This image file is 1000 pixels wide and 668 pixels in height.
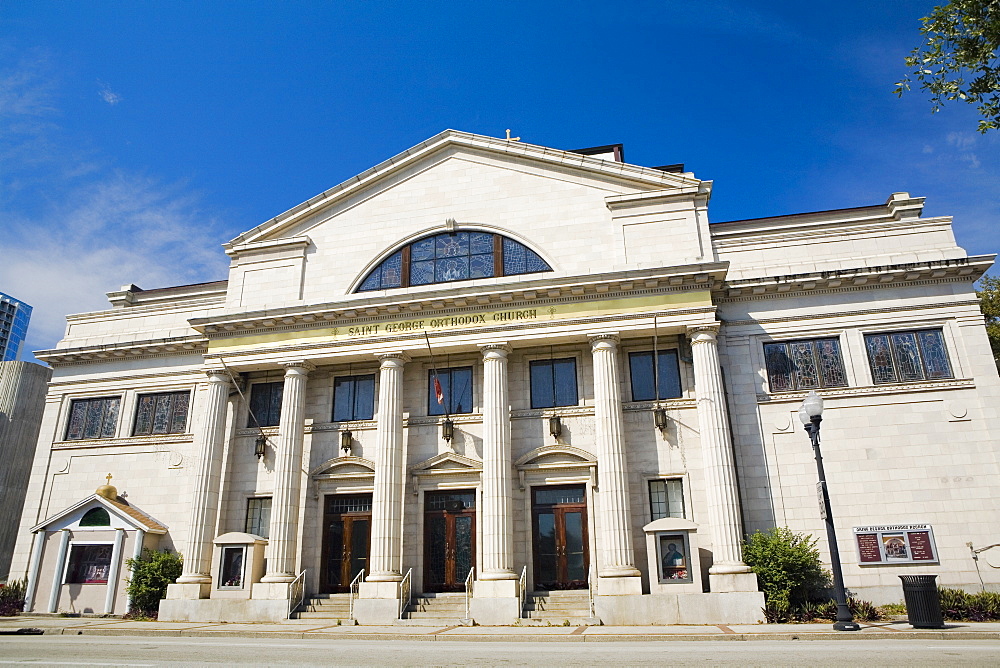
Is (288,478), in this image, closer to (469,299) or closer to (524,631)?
(469,299)

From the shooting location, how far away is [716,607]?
19.5 meters

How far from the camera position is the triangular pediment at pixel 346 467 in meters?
24.9

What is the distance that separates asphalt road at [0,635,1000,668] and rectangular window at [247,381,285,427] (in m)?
11.1

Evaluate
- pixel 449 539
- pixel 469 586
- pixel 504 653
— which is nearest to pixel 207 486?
pixel 449 539

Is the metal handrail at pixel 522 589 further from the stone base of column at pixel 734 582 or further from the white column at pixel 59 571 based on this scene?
the white column at pixel 59 571

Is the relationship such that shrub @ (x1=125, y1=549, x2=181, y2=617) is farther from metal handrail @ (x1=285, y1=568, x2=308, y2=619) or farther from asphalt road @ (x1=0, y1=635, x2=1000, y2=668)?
asphalt road @ (x1=0, y1=635, x2=1000, y2=668)

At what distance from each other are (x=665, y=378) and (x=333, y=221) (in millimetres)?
14645

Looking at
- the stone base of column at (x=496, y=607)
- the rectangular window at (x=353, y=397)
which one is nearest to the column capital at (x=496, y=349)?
the rectangular window at (x=353, y=397)

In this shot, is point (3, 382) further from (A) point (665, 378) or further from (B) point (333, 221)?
(A) point (665, 378)

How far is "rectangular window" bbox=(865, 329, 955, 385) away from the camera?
885 inches

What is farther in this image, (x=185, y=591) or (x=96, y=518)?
(x=96, y=518)

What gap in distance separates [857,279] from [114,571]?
27.9m

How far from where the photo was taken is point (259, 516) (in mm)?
25734

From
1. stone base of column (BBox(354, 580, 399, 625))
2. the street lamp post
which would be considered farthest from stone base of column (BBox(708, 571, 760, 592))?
stone base of column (BBox(354, 580, 399, 625))
